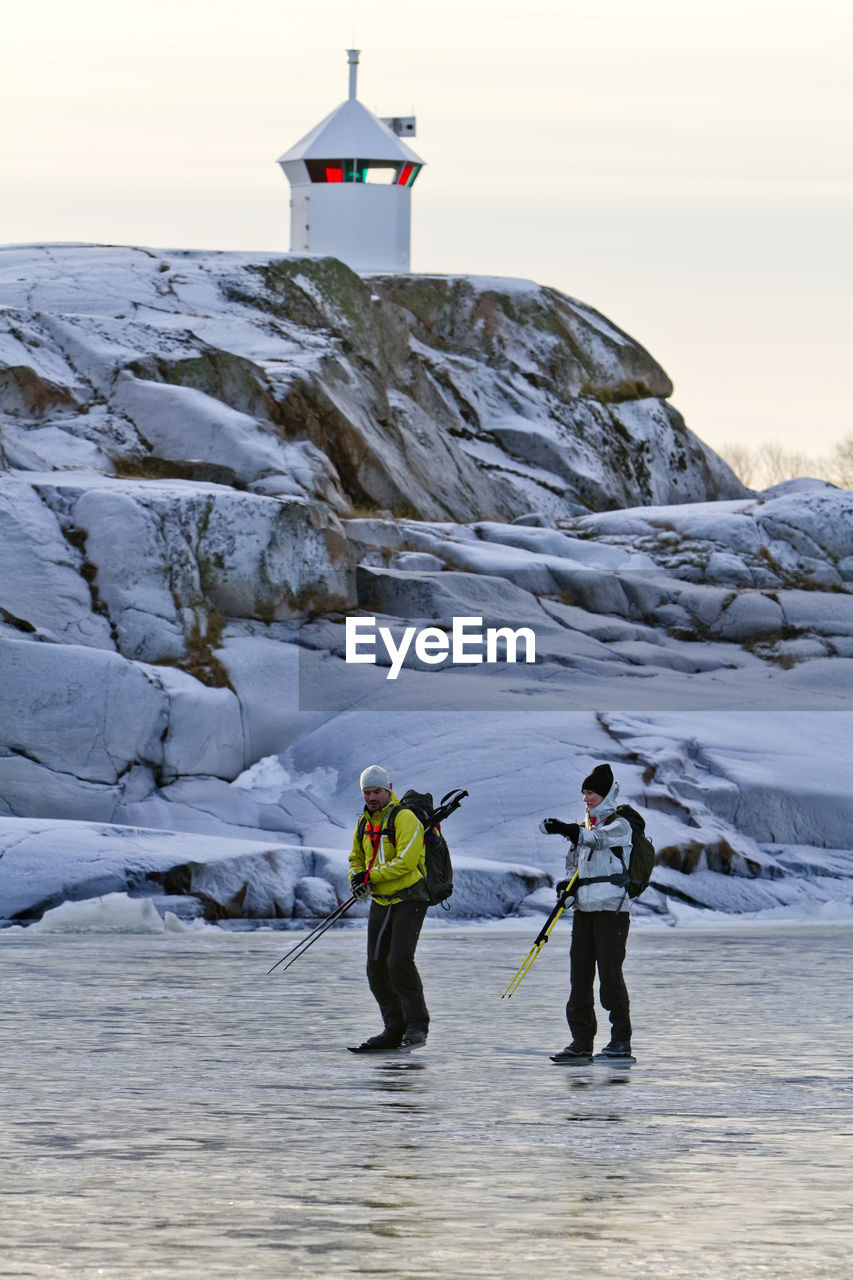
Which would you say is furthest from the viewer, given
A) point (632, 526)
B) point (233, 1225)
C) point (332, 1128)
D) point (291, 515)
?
point (632, 526)

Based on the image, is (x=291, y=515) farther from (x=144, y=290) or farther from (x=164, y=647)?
(x=144, y=290)

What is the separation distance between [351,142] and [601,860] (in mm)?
53298

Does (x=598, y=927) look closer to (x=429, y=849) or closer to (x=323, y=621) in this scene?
(x=429, y=849)

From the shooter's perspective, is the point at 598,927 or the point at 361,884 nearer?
the point at 598,927

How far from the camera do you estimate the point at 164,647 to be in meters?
30.2

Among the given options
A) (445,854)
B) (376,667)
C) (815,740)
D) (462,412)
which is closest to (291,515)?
(376,667)

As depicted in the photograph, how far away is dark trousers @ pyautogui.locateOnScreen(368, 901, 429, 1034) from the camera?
11.6 metres

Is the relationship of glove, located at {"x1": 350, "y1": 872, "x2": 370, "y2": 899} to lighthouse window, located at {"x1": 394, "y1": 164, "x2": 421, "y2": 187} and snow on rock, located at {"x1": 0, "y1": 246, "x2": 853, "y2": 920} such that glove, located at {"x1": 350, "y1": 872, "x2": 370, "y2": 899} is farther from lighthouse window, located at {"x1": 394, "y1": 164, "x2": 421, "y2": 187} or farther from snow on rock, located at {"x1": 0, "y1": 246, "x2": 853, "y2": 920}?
lighthouse window, located at {"x1": 394, "y1": 164, "x2": 421, "y2": 187}

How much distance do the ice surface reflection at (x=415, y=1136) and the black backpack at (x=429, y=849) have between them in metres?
0.96

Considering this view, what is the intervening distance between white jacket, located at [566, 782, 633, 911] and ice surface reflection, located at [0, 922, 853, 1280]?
0.96 metres

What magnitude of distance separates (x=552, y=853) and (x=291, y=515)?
9734mm

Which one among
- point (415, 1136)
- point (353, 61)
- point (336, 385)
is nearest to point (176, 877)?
point (415, 1136)

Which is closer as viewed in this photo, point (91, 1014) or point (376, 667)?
point (91, 1014)

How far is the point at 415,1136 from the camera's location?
845 cm
